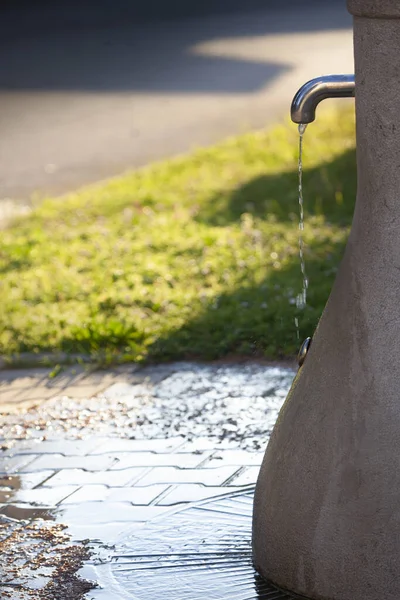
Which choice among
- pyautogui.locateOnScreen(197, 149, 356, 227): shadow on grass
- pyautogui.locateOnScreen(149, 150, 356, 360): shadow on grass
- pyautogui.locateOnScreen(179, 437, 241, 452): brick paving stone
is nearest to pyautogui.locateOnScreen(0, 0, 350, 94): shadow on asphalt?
pyautogui.locateOnScreen(197, 149, 356, 227): shadow on grass

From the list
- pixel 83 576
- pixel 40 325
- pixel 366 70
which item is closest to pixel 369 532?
pixel 83 576

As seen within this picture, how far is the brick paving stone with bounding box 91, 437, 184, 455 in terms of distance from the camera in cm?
441

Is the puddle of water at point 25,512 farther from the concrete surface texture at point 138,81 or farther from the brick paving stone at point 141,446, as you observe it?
the concrete surface texture at point 138,81

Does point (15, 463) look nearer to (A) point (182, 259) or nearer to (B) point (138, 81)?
(A) point (182, 259)

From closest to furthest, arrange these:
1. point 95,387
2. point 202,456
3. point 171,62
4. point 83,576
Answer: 1. point 83,576
2. point 202,456
3. point 95,387
4. point 171,62

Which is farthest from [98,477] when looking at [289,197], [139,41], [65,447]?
[139,41]

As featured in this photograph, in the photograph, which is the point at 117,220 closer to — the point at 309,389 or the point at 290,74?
the point at 309,389

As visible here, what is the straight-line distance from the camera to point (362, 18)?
2916 millimetres

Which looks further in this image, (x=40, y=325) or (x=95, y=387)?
(x=40, y=325)

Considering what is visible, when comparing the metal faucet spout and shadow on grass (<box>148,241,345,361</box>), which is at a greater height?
the metal faucet spout

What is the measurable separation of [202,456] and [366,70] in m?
1.85

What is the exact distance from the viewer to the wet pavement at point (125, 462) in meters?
3.56

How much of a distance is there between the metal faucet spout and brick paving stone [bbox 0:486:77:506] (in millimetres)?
1711

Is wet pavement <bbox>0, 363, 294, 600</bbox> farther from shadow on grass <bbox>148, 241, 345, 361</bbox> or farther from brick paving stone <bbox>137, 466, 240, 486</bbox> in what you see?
shadow on grass <bbox>148, 241, 345, 361</bbox>
